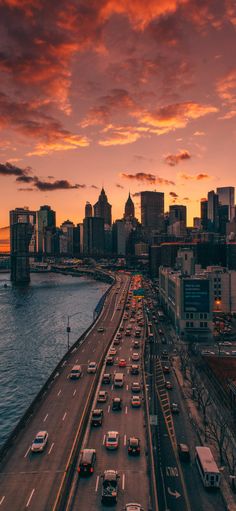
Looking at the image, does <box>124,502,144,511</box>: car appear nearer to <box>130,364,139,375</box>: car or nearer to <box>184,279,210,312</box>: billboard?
<box>130,364,139,375</box>: car

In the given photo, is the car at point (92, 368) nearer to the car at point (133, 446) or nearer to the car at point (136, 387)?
the car at point (136, 387)

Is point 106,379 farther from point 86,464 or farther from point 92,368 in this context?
point 86,464

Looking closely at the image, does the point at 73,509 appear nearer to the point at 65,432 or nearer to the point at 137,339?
the point at 65,432

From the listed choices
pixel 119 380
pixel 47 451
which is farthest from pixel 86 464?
pixel 119 380

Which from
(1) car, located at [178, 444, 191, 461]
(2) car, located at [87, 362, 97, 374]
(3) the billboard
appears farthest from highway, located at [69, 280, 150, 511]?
(3) the billboard

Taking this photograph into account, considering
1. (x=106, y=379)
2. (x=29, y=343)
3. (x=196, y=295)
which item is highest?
(x=196, y=295)

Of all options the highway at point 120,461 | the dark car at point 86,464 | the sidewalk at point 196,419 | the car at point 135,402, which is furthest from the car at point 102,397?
the dark car at point 86,464
